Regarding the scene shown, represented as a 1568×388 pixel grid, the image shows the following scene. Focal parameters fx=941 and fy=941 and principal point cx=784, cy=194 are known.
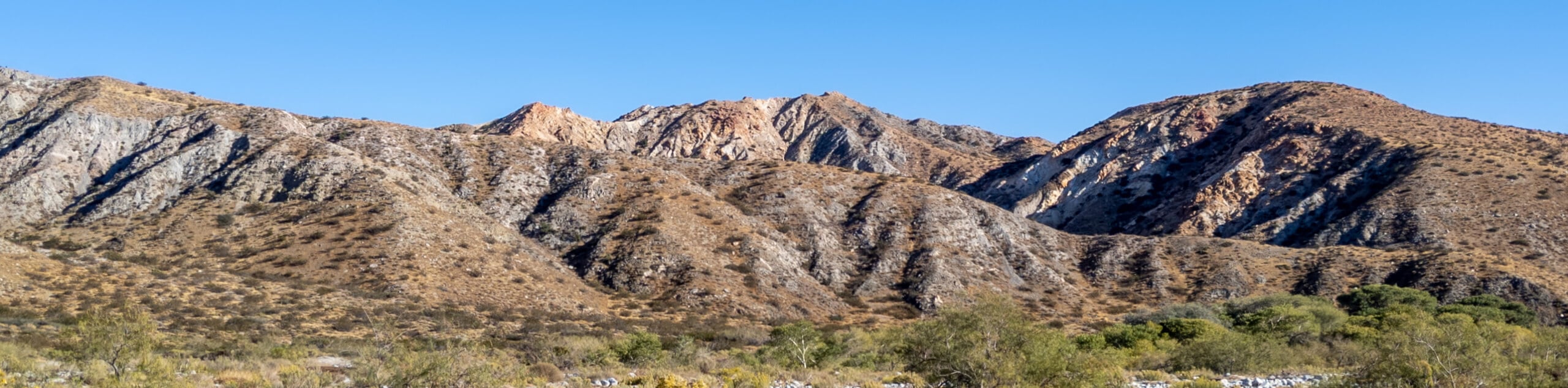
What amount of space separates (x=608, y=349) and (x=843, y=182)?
183ft

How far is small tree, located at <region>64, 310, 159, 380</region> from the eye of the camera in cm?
2112

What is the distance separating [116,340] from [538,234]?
54463 millimetres

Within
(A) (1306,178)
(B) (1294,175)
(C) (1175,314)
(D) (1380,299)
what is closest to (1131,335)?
(C) (1175,314)

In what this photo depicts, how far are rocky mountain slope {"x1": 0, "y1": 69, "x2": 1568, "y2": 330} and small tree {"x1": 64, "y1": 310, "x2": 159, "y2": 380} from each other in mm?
28412

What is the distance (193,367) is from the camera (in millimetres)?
25969

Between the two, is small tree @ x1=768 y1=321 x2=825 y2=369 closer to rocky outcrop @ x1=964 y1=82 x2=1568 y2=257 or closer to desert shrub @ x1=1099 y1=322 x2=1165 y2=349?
desert shrub @ x1=1099 y1=322 x2=1165 y2=349

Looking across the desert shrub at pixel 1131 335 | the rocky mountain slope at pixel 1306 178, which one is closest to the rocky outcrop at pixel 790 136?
the rocky mountain slope at pixel 1306 178

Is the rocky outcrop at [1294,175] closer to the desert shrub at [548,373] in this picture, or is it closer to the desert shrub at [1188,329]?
→ the desert shrub at [1188,329]

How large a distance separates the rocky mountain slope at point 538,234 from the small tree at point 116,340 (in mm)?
28412

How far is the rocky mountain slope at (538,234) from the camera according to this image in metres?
60.8

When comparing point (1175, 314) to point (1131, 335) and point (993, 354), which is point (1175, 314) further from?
point (993, 354)

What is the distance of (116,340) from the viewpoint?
2130cm

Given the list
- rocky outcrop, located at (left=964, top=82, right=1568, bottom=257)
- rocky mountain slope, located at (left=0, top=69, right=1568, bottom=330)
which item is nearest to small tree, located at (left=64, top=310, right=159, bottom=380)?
rocky mountain slope, located at (left=0, top=69, right=1568, bottom=330)

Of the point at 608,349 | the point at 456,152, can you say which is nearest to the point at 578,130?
the point at 456,152
